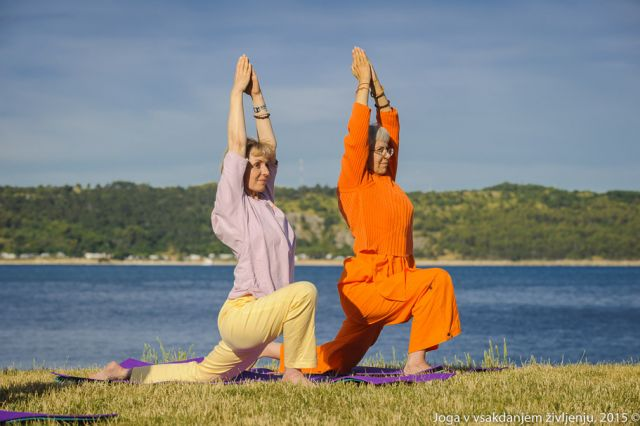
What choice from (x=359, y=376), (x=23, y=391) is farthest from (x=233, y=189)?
(x=23, y=391)

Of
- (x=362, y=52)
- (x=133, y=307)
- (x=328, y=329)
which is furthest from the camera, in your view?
(x=133, y=307)

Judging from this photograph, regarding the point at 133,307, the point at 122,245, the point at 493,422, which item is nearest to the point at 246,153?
the point at 493,422

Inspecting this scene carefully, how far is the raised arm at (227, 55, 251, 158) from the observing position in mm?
6910

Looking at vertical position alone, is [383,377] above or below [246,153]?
below

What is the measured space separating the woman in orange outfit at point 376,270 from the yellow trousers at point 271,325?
0.84 m

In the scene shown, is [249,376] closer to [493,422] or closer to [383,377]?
[383,377]

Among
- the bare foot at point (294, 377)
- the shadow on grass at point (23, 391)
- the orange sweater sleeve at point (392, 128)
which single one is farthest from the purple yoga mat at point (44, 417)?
the orange sweater sleeve at point (392, 128)

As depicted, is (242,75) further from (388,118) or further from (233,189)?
(388,118)

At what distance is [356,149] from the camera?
7414 mm

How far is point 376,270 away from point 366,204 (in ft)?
1.81

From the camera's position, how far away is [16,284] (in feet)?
335

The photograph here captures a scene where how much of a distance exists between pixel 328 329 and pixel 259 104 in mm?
40425

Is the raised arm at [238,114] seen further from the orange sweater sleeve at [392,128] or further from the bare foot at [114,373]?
the bare foot at [114,373]

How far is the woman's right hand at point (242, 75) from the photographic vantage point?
7168mm
